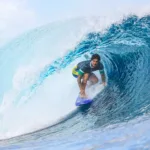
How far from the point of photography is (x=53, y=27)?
11703mm

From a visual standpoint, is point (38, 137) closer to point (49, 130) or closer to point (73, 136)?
point (49, 130)

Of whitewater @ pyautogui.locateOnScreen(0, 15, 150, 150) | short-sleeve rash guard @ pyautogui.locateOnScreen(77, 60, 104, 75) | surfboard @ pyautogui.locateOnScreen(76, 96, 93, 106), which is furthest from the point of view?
short-sleeve rash guard @ pyautogui.locateOnScreen(77, 60, 104, 75)

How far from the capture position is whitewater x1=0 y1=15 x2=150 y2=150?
20.1 ft

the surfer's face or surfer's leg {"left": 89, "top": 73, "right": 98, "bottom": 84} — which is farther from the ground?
the surfer's face

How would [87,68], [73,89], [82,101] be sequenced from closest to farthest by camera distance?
[82,101], [87,68], [73,89]

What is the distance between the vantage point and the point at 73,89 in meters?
8.73

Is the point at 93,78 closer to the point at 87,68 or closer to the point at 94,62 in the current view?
the point at 87,68

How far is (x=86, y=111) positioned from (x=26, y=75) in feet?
7.69

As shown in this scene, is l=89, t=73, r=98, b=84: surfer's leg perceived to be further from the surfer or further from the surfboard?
the surfboard

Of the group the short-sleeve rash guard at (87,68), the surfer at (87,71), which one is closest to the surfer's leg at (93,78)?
the surfer at (87,71)

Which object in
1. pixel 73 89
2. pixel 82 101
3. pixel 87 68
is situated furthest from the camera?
pixel 73 89

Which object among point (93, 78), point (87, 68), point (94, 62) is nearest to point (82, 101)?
point (93, 78)

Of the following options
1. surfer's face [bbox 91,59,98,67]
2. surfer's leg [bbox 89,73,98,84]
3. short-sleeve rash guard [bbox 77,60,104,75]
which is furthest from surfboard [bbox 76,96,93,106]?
surfer's face [bbox 91,59,98,67]

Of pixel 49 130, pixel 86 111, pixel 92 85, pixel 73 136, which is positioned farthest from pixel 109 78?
pixel 73 136
